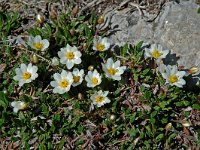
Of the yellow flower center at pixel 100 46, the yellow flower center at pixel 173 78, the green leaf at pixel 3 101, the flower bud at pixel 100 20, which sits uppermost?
the flower bud at pixel 100 20

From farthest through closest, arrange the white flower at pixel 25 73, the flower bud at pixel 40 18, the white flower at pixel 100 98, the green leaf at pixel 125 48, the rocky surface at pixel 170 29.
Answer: the flower bud at pixel 40 18 → the rocky surface at pixel 170 29 → the green leaf at pixel 125 48 → the white flower at pixel 25 73 → the white flower at pixel 100 98

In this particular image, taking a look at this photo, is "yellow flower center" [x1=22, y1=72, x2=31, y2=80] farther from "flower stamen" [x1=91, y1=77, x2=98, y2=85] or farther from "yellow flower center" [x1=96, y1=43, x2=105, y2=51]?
"yellow flower center" [x1=96, y1=43, x2=105, y2=51]

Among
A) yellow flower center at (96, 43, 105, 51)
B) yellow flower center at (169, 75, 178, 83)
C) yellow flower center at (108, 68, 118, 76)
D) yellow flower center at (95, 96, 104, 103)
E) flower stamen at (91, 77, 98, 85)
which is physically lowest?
yellow flower center at (95, 96, 104, 103)

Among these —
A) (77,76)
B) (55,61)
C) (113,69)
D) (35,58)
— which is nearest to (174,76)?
(113,69)

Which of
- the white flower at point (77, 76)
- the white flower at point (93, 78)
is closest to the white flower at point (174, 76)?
the white flower at point (93, 78)

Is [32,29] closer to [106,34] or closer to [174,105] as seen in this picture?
[106,34]

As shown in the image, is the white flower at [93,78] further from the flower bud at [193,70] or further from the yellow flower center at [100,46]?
the flower bud at [193,70]

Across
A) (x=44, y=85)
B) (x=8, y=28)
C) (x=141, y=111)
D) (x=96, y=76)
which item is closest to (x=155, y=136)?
(x=141, y=111)

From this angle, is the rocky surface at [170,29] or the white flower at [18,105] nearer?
the white flower at [18,105]

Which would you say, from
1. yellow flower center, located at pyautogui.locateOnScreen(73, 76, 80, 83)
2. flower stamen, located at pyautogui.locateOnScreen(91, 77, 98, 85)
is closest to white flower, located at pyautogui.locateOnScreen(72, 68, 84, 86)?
yellow flower center, located at pyautogui.locateOnScreen(73, 76, 80, 83)
